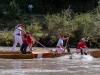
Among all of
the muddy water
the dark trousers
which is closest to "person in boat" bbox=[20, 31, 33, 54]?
the dark trousers

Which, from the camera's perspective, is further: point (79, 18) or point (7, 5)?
point (7, 5)

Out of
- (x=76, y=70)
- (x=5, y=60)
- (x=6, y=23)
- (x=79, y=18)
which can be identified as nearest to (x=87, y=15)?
(x=79, y=18)

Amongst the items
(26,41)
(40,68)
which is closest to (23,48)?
(26,41)

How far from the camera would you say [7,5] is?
162 feet

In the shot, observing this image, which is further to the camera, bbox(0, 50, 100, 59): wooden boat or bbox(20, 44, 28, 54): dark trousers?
bbox(20, 44, 28, 54): dark trousers

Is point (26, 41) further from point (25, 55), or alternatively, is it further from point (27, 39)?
point (25, 55)

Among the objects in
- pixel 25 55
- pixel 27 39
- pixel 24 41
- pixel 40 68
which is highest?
pixel 27 39

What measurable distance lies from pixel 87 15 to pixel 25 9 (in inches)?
573

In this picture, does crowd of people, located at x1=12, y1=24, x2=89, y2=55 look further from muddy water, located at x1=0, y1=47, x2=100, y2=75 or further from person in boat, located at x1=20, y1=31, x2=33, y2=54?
muddy water, located at x1=0, y1=47, x2=100, y2=75

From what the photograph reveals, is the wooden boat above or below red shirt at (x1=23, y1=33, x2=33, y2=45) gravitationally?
below

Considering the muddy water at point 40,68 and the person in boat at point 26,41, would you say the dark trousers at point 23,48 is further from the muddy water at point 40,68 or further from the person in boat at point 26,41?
the muddy water at point 40,68

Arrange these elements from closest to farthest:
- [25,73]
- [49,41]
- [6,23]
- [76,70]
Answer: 1. [25,73]
2. [76,70]
3. [49,41]
4. [6,23]

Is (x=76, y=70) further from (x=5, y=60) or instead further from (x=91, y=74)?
(x=5, y=60)

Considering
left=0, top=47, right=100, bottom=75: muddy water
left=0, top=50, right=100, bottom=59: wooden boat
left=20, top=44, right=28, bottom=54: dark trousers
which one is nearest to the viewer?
left=0, top=47, right=100, bottom=75: muddy water
